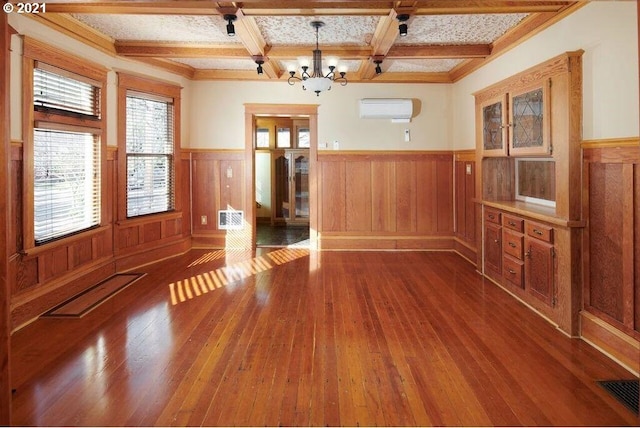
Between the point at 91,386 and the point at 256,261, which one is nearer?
the point at 91,386

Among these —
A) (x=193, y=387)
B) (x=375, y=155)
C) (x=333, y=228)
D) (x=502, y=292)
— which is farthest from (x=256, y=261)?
(x=193, y=387)

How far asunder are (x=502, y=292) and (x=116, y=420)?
379 centimetres

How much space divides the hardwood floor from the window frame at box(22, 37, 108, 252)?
0.83 meters

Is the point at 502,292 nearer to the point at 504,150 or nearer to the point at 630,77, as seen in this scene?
the point at 504,150

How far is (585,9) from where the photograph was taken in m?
3.44

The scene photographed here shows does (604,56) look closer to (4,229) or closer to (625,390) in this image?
(625,390)

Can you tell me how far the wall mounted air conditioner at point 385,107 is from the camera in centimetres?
685

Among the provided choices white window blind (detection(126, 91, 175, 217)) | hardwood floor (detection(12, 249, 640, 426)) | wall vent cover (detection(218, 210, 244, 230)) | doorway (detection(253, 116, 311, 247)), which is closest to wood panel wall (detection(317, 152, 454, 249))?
wall vent cover (detection(218, 210, 244, 230))

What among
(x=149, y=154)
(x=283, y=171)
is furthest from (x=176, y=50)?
(x=283, y=171)

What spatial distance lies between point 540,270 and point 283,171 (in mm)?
6619

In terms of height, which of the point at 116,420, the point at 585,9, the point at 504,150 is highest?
the point at 585,9

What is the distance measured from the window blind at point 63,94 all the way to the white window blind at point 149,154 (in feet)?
2.51

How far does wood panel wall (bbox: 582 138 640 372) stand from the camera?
2.90 meters

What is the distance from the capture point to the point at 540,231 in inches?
154
